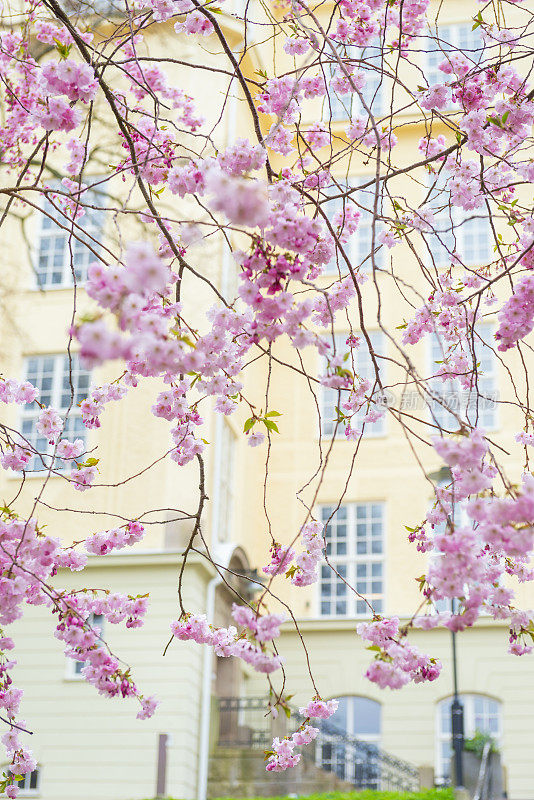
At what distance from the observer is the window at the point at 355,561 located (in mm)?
15633

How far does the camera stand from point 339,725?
1507 cm

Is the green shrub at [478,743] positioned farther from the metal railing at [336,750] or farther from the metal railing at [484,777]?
the metal railing at [336,750]

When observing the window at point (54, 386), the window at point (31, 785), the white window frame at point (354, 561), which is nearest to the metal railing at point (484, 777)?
the white window frame at point (354, 561)

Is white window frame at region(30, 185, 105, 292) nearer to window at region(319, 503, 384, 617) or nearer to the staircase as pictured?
window at region(319, 503, 384, 617)

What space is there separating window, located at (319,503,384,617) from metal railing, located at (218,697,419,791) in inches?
78.3

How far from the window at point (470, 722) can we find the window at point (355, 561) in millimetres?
1820

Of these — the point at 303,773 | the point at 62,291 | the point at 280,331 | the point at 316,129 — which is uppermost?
the point at 62,291

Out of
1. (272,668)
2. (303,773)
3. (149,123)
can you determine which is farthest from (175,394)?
(303,773)

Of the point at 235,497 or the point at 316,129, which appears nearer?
the point at 316,129

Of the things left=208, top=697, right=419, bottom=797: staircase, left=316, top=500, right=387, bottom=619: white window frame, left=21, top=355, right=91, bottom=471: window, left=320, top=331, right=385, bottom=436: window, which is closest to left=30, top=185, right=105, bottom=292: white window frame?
left=21, top=355, right=91, bottom=471: window

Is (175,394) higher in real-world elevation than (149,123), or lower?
lower

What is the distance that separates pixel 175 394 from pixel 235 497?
35.0 feet

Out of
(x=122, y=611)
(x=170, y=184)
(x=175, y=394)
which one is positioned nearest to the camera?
(x=170, y=184)

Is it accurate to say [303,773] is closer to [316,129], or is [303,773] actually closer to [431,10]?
[316,129]
